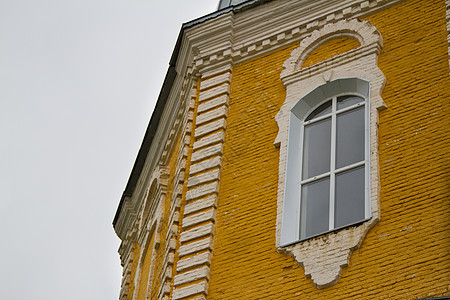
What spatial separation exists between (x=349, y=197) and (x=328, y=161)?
78 centimetres

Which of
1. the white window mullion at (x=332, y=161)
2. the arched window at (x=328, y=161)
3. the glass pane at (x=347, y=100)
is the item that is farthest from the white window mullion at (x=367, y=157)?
the white window mullion at (x=332, y=161)

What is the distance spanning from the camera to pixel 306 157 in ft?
48.2

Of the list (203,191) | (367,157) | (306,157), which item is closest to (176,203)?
(203,191)

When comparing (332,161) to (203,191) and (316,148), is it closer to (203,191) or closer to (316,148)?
(316,148)

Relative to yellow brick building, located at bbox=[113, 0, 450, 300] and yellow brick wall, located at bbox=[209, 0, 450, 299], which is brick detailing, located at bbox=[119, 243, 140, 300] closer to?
yellow brick building, located at bbox=[113, 0, 450, 300]

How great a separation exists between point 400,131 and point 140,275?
574 cm

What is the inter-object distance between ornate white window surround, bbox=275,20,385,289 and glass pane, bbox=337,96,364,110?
3.3 inches

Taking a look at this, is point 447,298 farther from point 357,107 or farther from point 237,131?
point 237,131

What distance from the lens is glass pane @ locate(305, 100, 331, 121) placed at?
15023 millimetres

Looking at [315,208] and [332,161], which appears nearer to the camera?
[315,208]

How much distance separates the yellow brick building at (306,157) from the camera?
12.8 m

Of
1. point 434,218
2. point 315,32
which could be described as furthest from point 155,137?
point 434,218

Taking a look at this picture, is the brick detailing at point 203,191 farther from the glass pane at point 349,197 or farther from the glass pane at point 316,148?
the glass pane at point 349,197

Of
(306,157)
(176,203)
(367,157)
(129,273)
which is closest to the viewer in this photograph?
(367,157)
